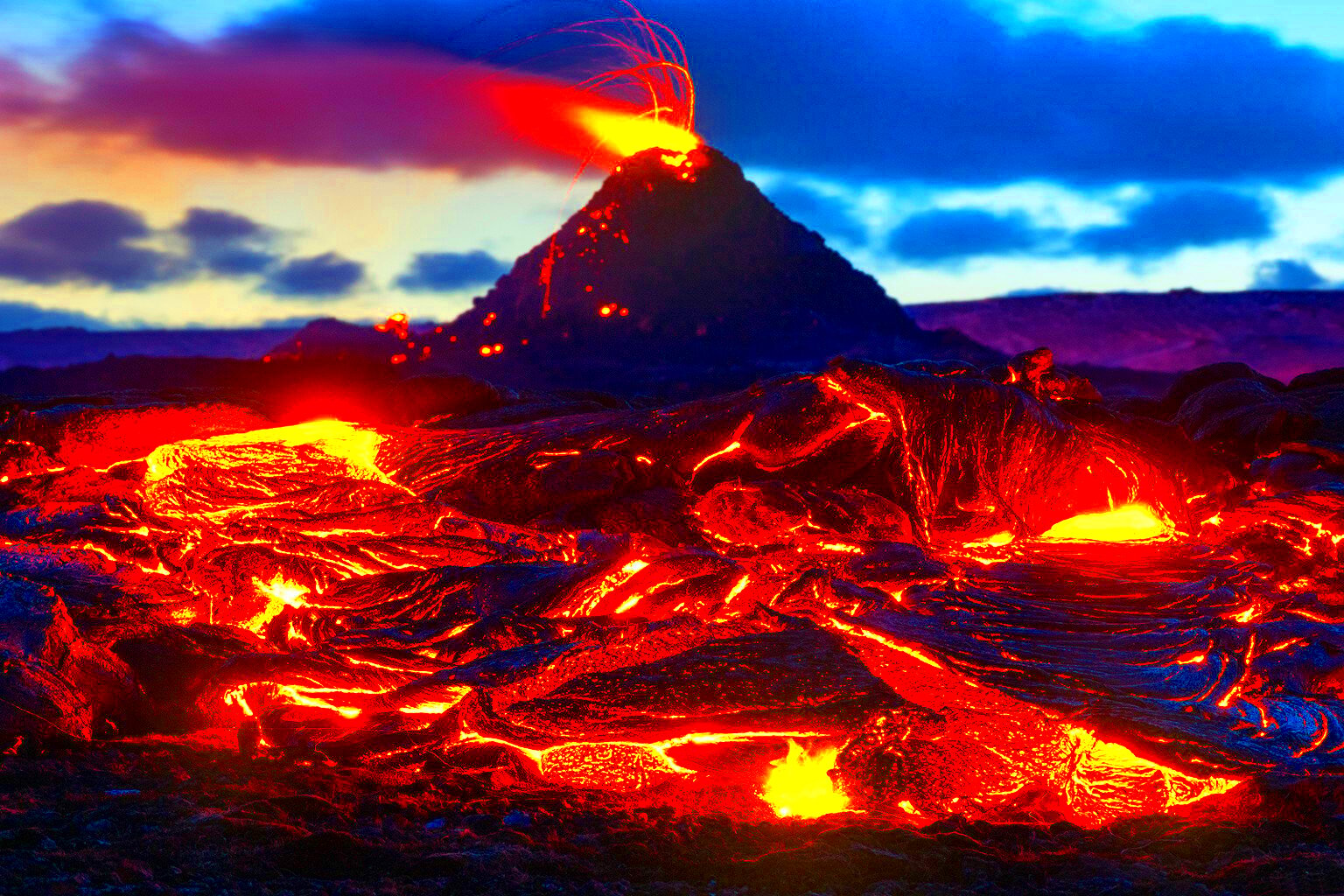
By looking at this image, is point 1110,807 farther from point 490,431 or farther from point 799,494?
point 490,431

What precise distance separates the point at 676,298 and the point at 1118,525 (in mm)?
29753

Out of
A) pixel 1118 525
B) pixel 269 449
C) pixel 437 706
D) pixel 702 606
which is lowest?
pixel 437 706

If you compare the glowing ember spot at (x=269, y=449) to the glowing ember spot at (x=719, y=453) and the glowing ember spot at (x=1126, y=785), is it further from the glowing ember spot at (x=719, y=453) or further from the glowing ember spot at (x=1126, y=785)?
the glowing ember spot at (x=1126, y=785)

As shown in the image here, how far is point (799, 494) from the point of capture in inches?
257

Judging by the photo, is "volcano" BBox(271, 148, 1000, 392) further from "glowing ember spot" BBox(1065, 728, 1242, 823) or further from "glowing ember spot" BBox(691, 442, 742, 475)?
"glowing ember spot" BBox(1065, 728, 1242, 823)

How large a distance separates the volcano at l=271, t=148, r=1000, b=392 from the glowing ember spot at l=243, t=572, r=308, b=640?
1060 inches

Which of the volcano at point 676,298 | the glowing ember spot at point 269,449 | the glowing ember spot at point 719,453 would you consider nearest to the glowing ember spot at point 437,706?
the glowing ember spot at point 269,449

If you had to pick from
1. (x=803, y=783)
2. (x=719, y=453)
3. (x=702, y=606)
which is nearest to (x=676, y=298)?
(x=719, y=453)

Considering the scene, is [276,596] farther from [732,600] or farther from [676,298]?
[676,298]

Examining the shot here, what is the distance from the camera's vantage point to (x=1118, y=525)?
263 inches

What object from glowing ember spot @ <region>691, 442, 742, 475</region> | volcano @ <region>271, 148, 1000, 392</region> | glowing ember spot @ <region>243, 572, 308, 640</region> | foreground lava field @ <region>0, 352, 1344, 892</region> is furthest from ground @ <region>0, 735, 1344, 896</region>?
volcano @ <region>271, 148, 1000, 392</region>

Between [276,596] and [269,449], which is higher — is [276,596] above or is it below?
below

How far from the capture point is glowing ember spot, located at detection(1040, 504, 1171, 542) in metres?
6.61

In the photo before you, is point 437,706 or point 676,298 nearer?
point 437,706
